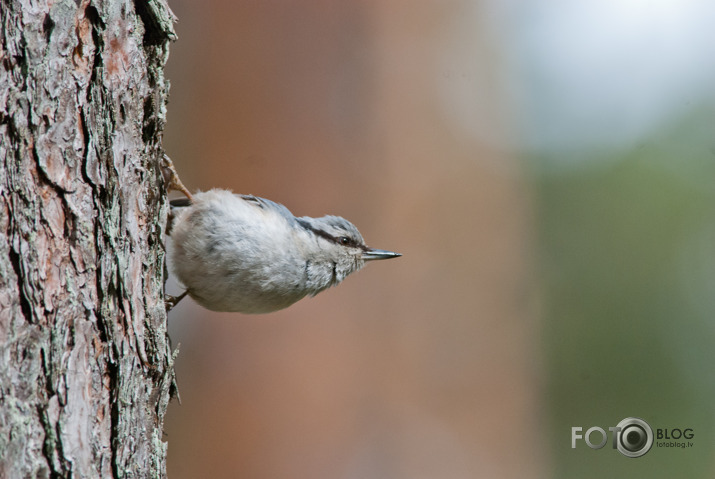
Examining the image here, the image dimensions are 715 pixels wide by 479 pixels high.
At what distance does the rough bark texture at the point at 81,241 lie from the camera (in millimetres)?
1715

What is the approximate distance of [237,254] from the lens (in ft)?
9.56

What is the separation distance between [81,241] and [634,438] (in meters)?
4.89

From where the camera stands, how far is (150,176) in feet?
7.38

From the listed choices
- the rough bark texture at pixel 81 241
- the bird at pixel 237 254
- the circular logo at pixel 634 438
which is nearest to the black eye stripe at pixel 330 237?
the bird at pixel 237 254

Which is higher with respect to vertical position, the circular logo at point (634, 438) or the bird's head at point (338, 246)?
the bird's head at point (338, 246)

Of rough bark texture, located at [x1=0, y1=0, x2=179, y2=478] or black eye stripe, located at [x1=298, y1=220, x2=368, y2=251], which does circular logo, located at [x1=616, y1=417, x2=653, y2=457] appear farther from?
rough bark texture, located at [x1=0, y1=0, x2=179, y2=478]

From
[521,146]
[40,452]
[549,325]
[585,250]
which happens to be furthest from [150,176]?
[585,250]

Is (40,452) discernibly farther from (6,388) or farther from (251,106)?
(251,106)

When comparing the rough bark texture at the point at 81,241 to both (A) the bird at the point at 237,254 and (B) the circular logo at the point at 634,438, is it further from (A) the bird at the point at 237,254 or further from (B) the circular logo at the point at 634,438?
(B) the circular logo at the point at 634,438

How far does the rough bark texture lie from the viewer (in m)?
1.71

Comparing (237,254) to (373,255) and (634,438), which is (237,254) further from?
(634,438)

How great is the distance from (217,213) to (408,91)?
13.2 ft

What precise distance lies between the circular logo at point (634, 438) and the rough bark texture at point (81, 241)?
4196mm

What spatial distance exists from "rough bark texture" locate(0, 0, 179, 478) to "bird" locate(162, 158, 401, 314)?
66cm
